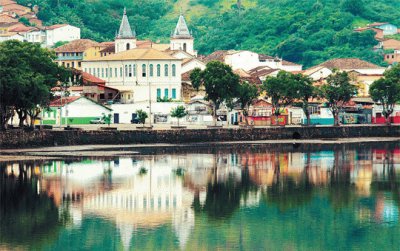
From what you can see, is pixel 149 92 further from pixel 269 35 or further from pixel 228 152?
pixel 269 35

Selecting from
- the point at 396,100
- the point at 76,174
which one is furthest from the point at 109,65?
the point at 76,174

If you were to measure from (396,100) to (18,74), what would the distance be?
1525 inches

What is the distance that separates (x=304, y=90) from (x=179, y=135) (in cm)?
1853

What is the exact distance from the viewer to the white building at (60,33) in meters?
171

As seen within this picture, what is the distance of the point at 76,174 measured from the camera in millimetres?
64125

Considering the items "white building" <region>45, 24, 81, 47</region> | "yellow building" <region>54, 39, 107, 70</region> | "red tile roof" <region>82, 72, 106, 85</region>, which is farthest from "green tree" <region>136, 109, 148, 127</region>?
"white building" <region>45, 24, 81, 47</region>

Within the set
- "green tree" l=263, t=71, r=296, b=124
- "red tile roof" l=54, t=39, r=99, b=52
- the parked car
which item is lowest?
the parked car

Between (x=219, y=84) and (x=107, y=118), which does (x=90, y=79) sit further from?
(x=219, y=84)

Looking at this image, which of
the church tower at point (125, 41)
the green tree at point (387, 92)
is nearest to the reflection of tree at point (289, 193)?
the green tree at point (387, 92)

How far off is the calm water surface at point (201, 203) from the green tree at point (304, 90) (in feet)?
88.9

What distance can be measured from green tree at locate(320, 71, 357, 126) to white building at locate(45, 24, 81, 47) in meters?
73.4

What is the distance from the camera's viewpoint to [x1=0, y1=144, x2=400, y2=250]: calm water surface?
44719mm

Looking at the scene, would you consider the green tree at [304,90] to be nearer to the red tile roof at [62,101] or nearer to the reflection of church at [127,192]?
the red tile roof at [62,101]

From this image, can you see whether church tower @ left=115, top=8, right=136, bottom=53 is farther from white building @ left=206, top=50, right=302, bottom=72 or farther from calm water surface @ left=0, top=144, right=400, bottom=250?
calm water surface @ left=0, top=144, right=400, bottom=250
